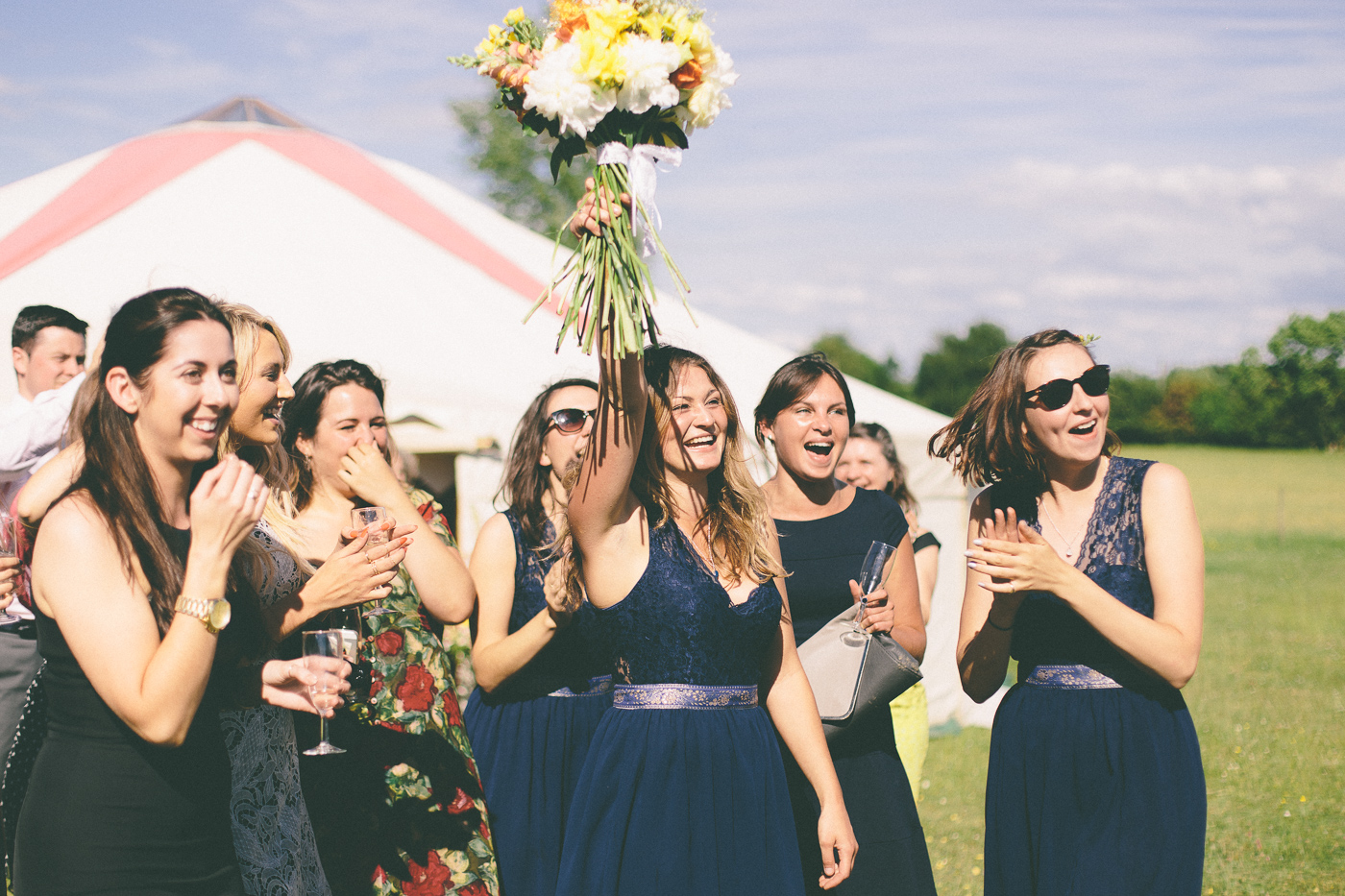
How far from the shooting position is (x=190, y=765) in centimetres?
233

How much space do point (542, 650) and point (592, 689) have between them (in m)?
0.28

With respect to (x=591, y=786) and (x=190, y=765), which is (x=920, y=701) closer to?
(x=591, y=786)

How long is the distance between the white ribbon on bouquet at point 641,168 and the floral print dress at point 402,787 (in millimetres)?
1620

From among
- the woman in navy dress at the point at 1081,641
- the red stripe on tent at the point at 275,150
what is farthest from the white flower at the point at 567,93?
the red stripe on tent at the point at 275,150

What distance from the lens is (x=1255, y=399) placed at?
66.6 m

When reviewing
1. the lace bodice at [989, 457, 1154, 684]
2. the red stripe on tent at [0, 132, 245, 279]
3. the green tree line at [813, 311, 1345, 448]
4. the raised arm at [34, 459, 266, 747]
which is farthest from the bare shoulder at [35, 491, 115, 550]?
the green tree line at [813, 311, 1345, 448]

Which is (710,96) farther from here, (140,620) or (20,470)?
(20,470)

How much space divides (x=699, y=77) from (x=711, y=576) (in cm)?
126

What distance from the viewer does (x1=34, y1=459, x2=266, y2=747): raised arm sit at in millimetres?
2139

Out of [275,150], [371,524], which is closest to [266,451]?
[371,524]

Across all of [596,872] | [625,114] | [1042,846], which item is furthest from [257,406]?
[1042,846]

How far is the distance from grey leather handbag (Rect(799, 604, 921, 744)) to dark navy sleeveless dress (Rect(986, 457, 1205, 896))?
14.7 inches

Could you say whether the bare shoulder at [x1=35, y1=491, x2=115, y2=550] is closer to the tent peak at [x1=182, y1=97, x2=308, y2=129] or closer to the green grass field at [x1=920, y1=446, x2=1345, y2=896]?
the green grass field at [x1=920, y1=446, x2=1345, y2=896]

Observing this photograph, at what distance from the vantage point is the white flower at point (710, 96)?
A: 2566 millimetres
